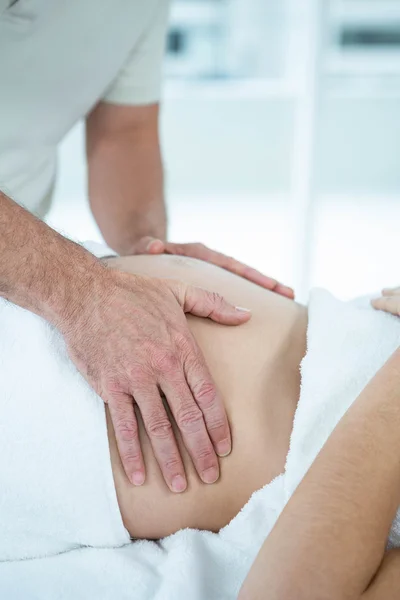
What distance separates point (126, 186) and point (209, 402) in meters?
1.03

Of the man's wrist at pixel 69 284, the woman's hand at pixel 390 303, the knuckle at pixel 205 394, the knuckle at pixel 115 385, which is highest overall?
the man's wrist at pixel 69 284

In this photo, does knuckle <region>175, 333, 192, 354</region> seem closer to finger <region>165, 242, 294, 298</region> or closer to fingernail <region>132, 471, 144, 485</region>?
fingernail <region>132, 471, 144, 485</region>

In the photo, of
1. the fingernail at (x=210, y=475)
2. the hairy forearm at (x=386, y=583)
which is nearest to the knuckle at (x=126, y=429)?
the fingernail at (x=210, y=475)

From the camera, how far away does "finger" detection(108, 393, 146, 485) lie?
90cm

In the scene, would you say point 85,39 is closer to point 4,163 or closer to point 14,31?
point 14,31

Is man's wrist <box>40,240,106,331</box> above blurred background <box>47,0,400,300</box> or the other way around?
above

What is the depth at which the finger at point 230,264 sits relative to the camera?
1.29m

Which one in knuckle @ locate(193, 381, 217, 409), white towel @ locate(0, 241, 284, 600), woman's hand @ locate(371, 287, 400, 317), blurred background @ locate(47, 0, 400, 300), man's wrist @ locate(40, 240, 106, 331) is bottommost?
blurred background @ locate(47, 0, 400, 300)

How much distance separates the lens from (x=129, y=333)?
0.97 meters

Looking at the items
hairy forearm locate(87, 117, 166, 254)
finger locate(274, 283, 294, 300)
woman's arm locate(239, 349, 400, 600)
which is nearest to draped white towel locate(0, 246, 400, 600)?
woman's arm locate(239, 349, 400, 600)

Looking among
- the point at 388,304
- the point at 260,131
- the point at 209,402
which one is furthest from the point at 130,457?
the point at 260,131

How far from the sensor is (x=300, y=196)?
3041 millimetres

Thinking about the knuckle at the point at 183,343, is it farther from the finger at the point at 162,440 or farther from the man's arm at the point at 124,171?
the man's arm at the point at 124,171

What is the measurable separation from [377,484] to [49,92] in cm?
112
